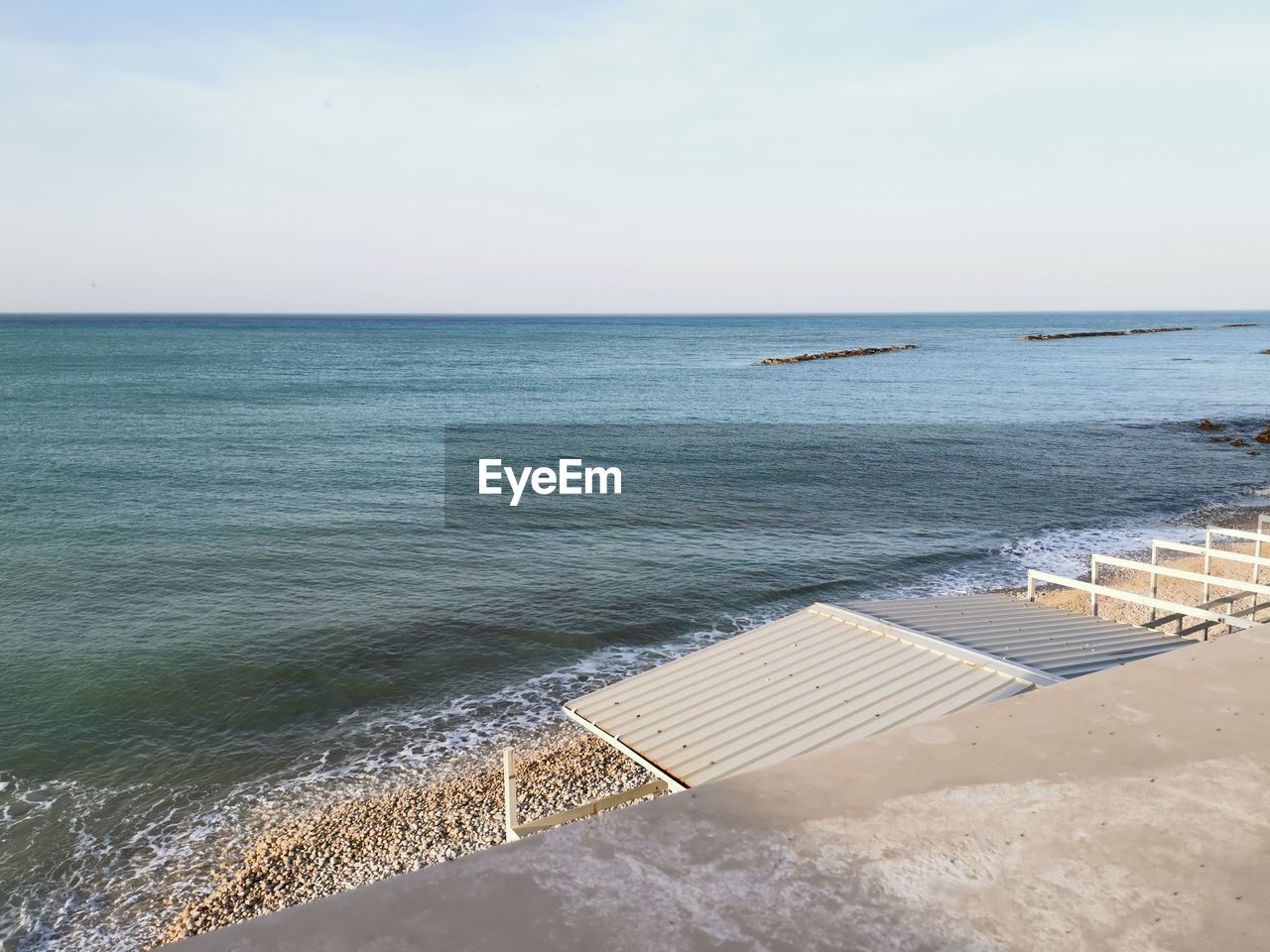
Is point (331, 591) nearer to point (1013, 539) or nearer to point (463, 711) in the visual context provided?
point (463, 711)

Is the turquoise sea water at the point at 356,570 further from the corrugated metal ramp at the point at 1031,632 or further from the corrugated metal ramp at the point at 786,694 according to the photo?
the corrugated metal ramp at the point at 1031,632

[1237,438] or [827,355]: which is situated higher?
[827,355]

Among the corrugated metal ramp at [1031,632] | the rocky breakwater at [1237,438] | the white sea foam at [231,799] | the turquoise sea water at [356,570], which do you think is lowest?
the white sea foam at [231,799]

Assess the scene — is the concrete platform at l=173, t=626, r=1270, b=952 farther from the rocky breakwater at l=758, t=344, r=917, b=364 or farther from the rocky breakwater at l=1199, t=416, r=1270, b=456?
the rocky breakwater at l=758, t=344, r=917, b=364

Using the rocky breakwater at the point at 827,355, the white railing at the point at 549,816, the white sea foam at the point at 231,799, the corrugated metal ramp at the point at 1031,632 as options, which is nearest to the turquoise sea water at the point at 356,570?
the white sea foam at the point at 231,799

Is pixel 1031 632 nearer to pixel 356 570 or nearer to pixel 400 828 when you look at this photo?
pixel 400 828

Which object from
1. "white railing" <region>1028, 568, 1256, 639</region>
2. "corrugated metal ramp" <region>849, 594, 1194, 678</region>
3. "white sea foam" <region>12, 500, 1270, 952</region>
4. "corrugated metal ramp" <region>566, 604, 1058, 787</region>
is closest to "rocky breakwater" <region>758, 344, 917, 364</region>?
"white sea foam" <region>12, 500, 1270, 952</region>

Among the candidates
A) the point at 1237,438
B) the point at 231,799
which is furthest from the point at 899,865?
the point at 1237,438
